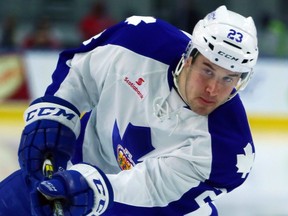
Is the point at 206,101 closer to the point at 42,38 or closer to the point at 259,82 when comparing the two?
the point at 259,82

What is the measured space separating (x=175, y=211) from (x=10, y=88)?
3.77 metres

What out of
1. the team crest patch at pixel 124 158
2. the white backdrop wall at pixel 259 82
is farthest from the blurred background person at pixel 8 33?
the team crest patch at pixel 124 158

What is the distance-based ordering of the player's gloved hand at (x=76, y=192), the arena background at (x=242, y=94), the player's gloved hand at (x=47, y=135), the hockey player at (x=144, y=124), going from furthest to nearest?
the arena background at (x=242, y=94) → the player's gloved hand at (x=47, y=135) → the hockey player at (x=144, y=124) → the player's gloved hand at (x=76, y=192)

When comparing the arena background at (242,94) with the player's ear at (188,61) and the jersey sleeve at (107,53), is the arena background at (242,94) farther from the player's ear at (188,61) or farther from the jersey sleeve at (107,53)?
the player's ear at (188,61)

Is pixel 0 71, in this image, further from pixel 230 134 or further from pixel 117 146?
pixel 230 134

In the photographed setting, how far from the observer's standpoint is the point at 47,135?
2484mm

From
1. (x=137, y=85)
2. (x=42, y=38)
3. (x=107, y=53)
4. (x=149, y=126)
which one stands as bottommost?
(x=149, y=126)

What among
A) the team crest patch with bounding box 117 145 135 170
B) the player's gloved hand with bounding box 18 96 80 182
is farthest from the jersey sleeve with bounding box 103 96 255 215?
the player's gloved hand with bounding box 18 96 80 182

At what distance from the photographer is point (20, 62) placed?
240 inches

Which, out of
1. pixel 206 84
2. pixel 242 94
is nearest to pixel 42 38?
pixel 242 94

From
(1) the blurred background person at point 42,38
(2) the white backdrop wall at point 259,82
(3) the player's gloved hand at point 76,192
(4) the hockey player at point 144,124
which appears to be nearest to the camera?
(3) the player's gloved hand at point 76,192

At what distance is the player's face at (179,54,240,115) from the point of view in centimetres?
228

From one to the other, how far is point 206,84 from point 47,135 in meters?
0.55

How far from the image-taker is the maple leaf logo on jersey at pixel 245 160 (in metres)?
2.35
